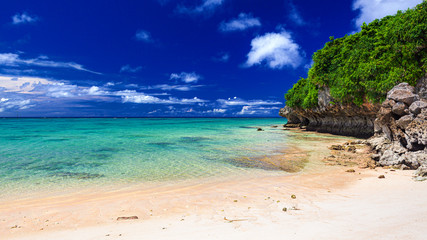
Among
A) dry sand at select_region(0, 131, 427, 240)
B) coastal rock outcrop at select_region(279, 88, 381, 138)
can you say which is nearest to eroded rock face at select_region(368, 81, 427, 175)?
dry sand at select_region(0, 131, 427, 240)

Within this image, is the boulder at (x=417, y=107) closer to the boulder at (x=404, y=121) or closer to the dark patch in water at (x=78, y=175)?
the boulder at (x=404, y=121)

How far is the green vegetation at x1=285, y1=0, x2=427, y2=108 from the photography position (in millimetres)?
13945

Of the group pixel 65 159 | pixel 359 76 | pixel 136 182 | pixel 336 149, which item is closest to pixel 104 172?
pixel 136 182

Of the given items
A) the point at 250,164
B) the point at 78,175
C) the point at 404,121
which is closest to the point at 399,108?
the point at 404,121

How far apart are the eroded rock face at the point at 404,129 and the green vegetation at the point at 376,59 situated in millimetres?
4630

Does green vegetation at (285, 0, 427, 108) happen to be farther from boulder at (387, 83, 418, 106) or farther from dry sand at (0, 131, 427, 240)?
dry sand at (0, 131, 427, 240)

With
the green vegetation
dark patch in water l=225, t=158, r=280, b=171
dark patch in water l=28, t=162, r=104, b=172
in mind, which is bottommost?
dark patch in water l=28, t=162, r=104, b=172

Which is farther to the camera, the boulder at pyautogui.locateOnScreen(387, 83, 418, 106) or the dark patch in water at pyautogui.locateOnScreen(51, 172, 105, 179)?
the boulder at pyautogui.locateOnScreen(387, 83, 418, 106)

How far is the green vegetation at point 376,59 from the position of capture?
1395 centimetres

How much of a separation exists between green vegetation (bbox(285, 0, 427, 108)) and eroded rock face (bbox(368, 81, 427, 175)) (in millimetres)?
4630

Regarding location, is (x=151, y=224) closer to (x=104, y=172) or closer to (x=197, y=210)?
(x=197, y=210)

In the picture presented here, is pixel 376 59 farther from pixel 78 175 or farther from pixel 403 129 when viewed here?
pixel 78 175

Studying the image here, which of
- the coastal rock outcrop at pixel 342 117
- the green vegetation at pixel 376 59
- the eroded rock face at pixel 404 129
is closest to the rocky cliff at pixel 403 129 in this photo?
→ the eroded rock face at pixel 404 129

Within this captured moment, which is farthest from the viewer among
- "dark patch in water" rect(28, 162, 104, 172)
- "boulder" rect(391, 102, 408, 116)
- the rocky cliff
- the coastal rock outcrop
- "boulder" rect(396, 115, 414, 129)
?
the coastal rock outcrop
